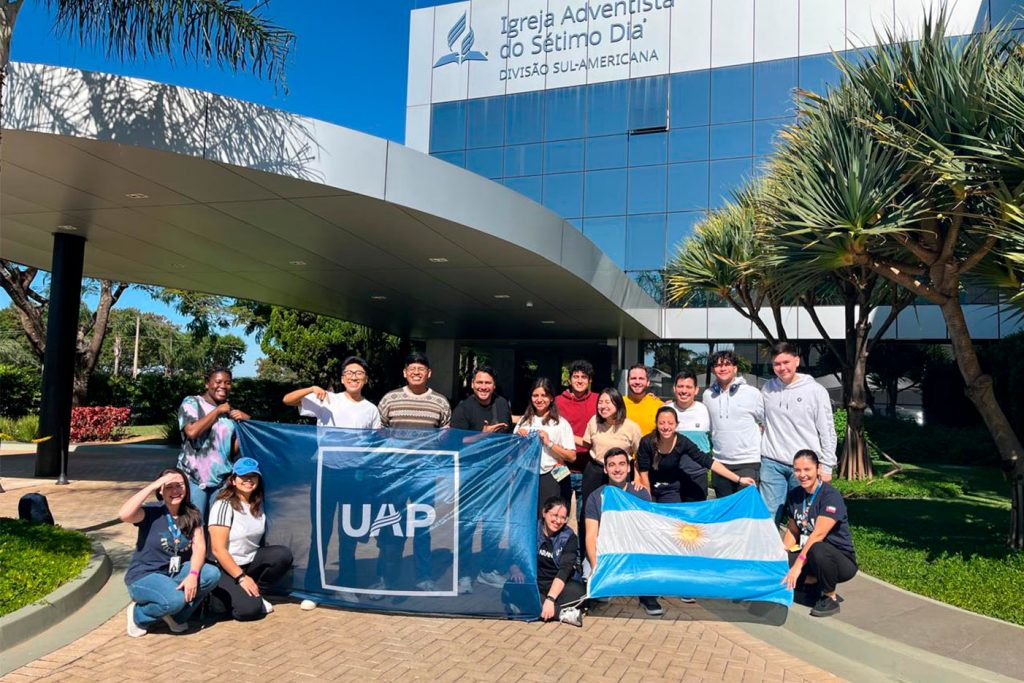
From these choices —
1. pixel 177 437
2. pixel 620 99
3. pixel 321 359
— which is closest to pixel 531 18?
pixel 620 99

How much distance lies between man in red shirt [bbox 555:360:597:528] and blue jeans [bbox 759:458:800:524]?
5.04 feet

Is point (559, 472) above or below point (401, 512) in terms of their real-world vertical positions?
above

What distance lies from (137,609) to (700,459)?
422cm

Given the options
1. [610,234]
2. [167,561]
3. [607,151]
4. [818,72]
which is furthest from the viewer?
[607,151]

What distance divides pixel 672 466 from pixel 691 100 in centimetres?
2188

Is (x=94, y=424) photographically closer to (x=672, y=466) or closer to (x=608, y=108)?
(x=672, y=466)

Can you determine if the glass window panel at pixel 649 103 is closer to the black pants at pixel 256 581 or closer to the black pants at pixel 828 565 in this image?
the black pants at pixel 828 565

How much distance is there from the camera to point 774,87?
80.2 feet

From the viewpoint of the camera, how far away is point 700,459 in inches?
245

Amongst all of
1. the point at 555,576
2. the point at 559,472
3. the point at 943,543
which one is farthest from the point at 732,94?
the point at 555,576

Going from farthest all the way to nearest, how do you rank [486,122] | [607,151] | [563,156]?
1. [486,122]
2. [563,156]
3. [607,151]

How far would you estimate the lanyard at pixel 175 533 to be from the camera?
520cm

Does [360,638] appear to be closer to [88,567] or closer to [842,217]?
[88,567]

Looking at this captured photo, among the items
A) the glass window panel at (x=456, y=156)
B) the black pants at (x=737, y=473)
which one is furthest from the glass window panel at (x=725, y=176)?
the black pants at (x=737, y=473)
